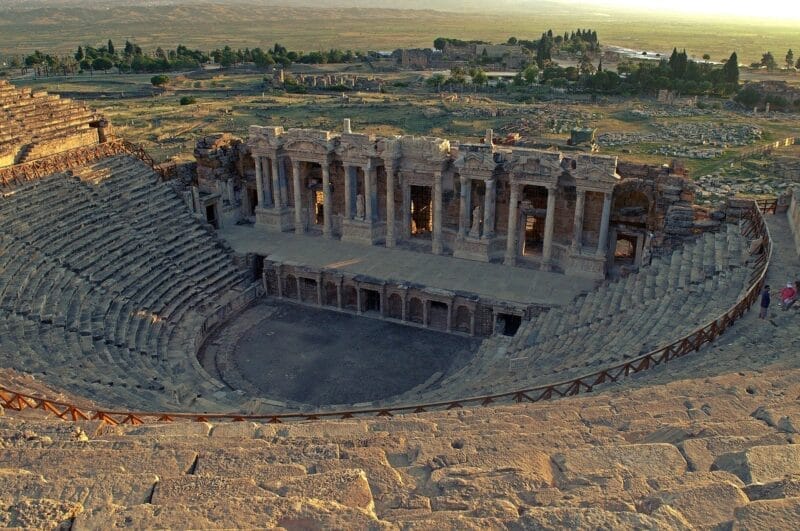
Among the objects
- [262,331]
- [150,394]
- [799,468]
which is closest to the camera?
[799,468]

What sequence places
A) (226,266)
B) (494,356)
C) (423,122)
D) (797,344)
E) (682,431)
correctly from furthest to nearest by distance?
(423,122), (226,266), (494,356), (797,344), (682,431)

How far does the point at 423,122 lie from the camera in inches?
2534

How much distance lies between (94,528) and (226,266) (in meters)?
21.2

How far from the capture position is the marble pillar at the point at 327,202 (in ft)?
93.2

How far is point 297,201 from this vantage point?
29.4 m

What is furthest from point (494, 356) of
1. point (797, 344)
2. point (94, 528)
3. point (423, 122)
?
point (423, 122)

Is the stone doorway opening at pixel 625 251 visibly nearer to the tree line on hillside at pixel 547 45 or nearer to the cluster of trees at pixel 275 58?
the cluster of trees at pixel 275 58

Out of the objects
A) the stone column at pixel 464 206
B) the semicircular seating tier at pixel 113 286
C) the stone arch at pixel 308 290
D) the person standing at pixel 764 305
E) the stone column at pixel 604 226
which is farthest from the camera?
the stone arch at pixel 308 290

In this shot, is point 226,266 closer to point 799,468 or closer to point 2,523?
point 2,523

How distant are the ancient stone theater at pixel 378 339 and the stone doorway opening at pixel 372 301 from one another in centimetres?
25

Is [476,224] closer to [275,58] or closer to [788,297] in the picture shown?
[788,297]

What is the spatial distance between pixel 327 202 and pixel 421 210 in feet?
14.7

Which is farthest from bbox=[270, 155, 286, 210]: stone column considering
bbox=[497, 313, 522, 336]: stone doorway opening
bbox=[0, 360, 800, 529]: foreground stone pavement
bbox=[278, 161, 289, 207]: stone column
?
bbox=[0, 360, 800, 529]: foreground stone pavement

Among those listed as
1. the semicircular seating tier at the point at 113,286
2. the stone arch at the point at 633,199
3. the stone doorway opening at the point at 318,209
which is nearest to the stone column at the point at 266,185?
the stone doorway opening at the point at 318,209
